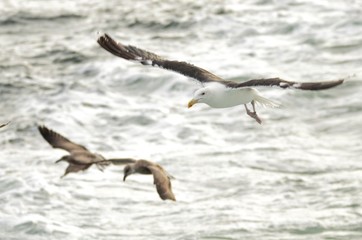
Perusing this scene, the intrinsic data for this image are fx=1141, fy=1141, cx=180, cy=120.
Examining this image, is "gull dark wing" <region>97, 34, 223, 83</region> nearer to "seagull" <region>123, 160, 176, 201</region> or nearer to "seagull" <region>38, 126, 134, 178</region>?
"seagull" <region>38, 126, 134, 178</region>

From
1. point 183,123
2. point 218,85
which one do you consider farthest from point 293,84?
point 183,123

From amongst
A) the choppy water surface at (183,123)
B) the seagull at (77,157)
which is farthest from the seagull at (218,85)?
the choppy water surface at (183,123)

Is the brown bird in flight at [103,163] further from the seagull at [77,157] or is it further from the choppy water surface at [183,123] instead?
the choppy water surface at [183,123]

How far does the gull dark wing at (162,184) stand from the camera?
1004cm

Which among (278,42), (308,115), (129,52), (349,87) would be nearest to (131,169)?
(129,52)

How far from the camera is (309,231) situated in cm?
1825

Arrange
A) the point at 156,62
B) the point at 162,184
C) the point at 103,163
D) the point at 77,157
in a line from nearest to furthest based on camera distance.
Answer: the point at 162,184 < the point at 103,163 < the point at 77,157 < the point at 156,62

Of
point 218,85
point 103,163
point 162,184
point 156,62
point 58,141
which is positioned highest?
point 156,62

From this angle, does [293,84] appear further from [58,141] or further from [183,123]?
[183,123]

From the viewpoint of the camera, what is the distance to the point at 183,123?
76.2 ft

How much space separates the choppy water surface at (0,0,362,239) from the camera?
18.9 meters

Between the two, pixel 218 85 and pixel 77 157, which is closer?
pixel 77 157

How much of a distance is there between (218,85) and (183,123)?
1038 centimetres

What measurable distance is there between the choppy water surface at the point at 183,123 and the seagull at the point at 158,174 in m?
7.46
